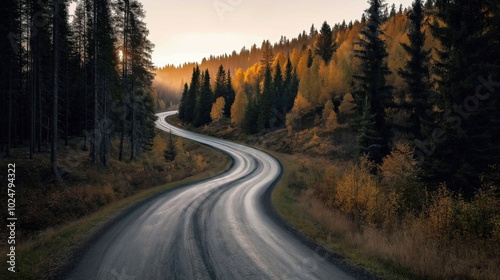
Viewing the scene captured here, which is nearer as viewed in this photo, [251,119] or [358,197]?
[358,197]

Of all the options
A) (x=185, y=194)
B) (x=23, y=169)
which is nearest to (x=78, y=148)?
(x=23, y=169)

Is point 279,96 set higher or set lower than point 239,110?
higher

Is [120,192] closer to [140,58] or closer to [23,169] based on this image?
[23,169]

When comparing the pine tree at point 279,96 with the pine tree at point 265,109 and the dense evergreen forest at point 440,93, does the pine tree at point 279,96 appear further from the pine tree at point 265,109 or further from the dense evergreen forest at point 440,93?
the dense evergreen forest at point 440,93

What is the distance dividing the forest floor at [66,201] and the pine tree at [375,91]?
16482 millimetres

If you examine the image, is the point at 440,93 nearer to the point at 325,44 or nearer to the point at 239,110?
the point at 239,110

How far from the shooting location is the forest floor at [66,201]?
755 centimetres

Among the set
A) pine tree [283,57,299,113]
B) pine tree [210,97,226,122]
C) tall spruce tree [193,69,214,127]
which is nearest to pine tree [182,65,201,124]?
tall spruce tree [193,69,214,127]

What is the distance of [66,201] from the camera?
49.0 feet

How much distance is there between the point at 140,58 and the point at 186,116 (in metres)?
53.3

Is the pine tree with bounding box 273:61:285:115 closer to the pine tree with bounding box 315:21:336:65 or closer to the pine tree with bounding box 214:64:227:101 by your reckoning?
the pine tree with bounding box 315:21:336:65

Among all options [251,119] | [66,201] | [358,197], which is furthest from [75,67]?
[358,197]

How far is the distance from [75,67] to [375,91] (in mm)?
37214

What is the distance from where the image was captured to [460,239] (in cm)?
822
